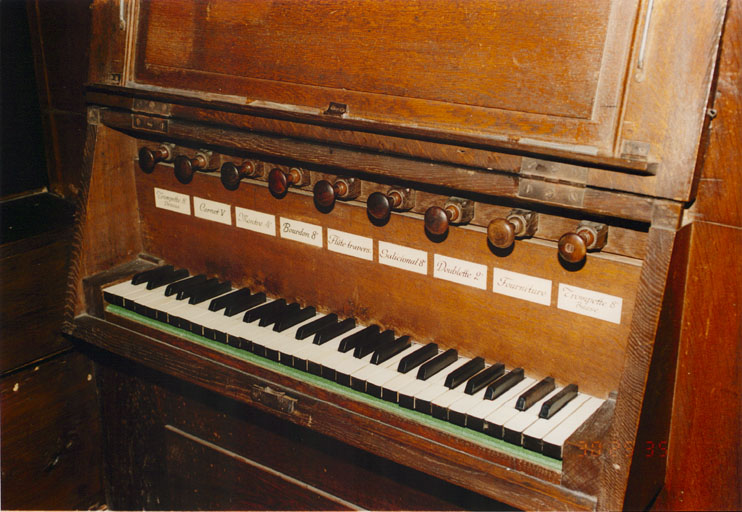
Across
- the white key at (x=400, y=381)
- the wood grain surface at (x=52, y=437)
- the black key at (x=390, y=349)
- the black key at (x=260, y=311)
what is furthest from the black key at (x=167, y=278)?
the white key at (x=400, y=381)

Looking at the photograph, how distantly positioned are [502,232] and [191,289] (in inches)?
46.6

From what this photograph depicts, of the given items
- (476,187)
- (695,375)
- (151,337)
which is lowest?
(151,337)

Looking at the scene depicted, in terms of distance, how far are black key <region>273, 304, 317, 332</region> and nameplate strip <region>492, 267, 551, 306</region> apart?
642 millimetres

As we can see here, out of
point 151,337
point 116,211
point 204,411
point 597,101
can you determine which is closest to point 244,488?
point 204,411

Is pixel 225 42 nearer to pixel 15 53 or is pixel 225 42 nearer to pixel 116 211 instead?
pixel 116 211

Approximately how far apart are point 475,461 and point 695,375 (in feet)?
2.03

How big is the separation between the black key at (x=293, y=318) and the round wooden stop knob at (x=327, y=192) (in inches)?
14.7

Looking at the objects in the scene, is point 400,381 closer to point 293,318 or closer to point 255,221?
point 293,318

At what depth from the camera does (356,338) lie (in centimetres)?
208

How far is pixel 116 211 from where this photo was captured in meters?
2.64

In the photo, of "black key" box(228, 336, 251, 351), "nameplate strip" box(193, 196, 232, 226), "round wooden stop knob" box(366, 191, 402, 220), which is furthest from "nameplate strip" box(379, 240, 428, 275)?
"nameplate strip" box(193, 196, 232, 226)

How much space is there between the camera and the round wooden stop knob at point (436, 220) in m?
1.83

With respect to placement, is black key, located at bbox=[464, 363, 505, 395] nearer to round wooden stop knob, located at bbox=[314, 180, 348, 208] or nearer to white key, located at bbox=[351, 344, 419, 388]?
white key, located at bbox=[351, 344, 419, 388]
